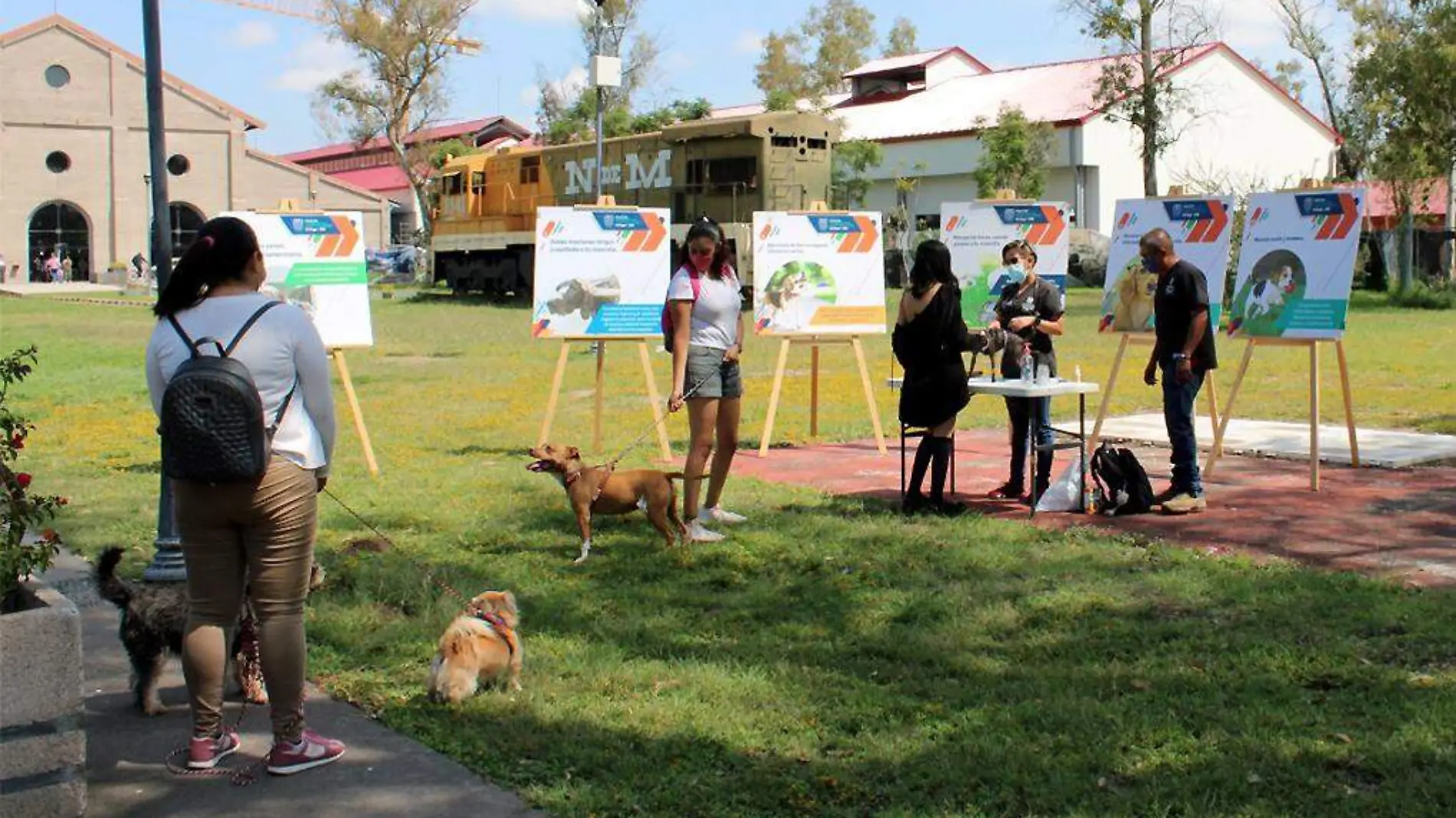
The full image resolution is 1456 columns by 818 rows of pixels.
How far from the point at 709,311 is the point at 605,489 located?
3.91 ft

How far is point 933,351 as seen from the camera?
28.1ft

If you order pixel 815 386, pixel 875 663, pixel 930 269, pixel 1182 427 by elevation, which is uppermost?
pixel 930 269

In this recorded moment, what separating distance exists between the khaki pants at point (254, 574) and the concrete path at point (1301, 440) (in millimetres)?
8434

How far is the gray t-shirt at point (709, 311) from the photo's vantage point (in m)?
8.21

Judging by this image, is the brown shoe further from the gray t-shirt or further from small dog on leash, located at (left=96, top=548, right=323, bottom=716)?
small dog on leash, located at (left=96, top=548, right=323, bottom=716)

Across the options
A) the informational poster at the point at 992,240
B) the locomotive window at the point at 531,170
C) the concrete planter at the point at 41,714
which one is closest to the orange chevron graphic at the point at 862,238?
the informational poster at the point at 992,240

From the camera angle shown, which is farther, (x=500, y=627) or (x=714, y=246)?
(x=714, y=246)

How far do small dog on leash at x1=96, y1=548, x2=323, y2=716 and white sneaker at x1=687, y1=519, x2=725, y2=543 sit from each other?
2993 millimetres

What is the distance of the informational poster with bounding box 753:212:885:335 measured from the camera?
1234 cm

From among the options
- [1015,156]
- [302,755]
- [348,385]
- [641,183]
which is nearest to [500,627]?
[302,755]

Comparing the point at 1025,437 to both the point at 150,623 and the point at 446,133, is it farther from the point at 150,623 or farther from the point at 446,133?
the point at 446,133

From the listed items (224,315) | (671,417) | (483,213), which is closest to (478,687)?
(224,315)

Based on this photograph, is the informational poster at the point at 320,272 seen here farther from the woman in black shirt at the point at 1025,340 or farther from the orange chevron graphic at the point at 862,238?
the woman in black shirt at the point at 1025,340

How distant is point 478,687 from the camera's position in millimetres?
5539
